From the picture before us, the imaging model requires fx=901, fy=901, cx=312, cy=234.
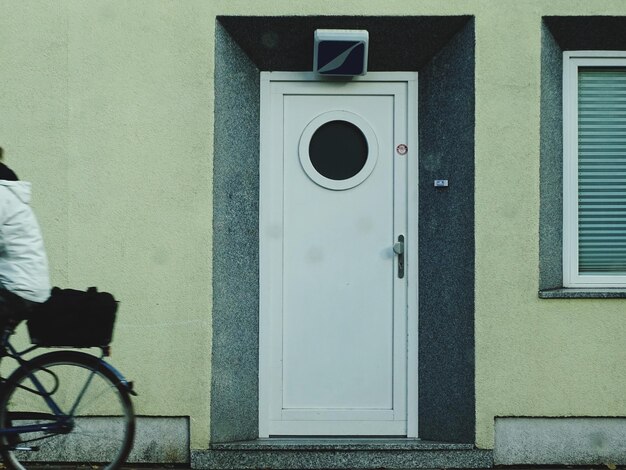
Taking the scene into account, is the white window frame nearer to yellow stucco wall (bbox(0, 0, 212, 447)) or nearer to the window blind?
the window blind

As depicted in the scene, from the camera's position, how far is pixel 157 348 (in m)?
5.78

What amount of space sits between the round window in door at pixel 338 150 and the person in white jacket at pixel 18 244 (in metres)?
2.32

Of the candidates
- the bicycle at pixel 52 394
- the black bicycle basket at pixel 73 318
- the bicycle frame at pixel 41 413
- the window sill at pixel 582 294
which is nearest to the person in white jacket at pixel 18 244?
the black bicycle basket at pixel 73 318

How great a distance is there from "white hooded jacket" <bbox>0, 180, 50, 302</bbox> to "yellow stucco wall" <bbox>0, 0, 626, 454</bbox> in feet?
4.10

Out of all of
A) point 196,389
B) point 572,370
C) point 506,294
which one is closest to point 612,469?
point 572,370

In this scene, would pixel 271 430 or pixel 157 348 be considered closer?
pixel 157 348

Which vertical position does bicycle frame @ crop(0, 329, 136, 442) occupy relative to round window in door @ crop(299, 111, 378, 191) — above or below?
below

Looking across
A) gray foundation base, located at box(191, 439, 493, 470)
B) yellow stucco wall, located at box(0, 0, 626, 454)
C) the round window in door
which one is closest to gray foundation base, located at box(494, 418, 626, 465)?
gray foundation base, located at box(191, 439, 493, 470)

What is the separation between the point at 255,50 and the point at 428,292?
2.05m

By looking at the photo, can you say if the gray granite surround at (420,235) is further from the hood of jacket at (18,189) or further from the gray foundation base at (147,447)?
the hood of jacket at (18,189)

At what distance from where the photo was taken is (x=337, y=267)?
20.9ft

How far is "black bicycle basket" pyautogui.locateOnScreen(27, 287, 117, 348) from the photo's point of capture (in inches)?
185

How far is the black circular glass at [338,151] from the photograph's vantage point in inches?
253

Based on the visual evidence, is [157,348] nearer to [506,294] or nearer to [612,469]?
[506,294]
